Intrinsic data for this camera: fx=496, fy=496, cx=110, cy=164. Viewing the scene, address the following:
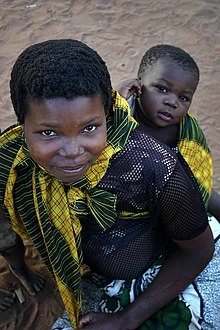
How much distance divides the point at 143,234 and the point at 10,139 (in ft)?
1.86

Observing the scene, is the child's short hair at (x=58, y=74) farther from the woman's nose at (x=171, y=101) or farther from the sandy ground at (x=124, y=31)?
the sandy ground at (x=124, y=31)

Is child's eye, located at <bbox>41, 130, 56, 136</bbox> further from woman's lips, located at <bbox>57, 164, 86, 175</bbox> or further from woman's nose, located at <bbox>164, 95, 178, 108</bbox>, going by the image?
woman's nose, located at <bbox>164, 95, 178, 108</bbox>

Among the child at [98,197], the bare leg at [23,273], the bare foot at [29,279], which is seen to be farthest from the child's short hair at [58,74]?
the bare foot at [29,279]

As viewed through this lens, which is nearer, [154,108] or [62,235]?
[62,235]

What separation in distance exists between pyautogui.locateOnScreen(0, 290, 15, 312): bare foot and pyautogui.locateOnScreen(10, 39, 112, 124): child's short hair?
1.47 metres

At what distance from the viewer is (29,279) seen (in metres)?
2.54

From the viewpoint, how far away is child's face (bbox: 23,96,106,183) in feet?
4.04

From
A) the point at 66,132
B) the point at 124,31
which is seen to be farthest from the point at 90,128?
the point at 124,31

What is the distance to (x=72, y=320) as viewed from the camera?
187cm

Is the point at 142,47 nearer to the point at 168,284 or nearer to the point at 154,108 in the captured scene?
the point at 154,108

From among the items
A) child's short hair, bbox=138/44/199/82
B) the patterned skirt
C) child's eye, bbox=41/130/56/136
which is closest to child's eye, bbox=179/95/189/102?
child's short hair, bbox=138/44/199/82

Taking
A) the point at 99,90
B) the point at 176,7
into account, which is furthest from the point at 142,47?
the point at 99,90

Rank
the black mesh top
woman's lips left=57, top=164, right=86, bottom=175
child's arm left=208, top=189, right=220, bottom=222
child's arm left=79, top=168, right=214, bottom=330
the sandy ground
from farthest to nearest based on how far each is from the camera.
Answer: the sandy ground → child's arm left=208, top=189, right=220, bottom=222 → child's arm left=79, top=168, right=214, bottom=330 → the black mesh top → woman's lips left=57, top=164, right=86, bottom=175

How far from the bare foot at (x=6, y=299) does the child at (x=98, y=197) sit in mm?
665
